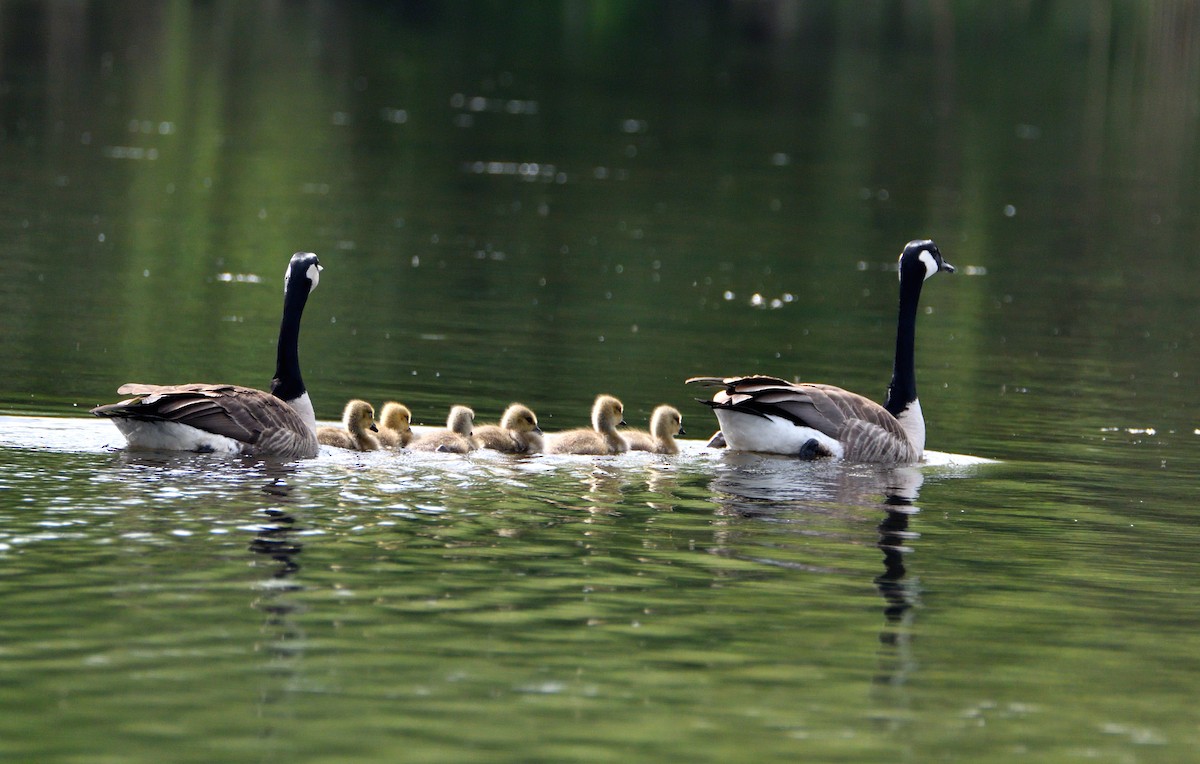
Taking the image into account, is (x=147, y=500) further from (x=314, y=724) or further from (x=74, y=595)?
(x=314, y=724)

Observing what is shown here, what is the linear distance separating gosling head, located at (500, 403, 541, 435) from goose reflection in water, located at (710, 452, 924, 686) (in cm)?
177

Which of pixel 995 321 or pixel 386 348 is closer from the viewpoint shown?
pixel 386 348

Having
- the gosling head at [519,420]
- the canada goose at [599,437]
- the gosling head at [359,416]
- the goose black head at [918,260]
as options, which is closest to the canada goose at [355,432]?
the gosling head at [359,416]

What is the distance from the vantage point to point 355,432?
1720cm

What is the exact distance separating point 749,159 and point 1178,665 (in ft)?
144

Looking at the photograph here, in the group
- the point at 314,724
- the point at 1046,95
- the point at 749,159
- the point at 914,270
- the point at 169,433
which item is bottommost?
the point at 314,724

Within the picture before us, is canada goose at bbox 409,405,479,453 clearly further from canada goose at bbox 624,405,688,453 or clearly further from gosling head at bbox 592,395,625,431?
canada goose at bbox 624,405,688,453

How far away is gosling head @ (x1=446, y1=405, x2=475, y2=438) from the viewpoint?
56.8 ft

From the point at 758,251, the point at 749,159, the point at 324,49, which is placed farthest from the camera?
the point at 324,49

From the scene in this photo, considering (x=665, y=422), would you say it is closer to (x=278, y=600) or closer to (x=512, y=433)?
(x=512, y=433)

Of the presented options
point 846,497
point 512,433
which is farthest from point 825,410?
point 512,433

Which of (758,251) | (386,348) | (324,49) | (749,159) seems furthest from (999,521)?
(324,49)

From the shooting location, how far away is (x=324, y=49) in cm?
8338

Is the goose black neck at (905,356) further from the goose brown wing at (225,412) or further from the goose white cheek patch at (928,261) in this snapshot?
the goose brown wing at (225,412)
